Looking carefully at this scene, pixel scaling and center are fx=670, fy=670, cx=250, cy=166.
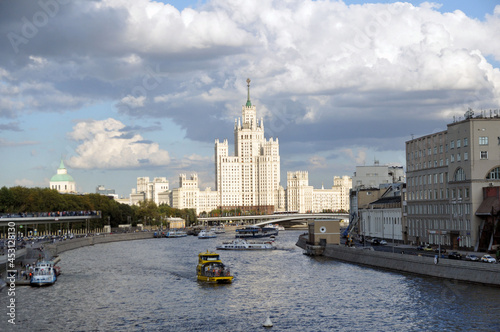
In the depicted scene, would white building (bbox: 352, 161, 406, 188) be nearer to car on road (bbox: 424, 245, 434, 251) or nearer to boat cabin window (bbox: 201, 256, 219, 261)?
car on road (bbox: 424, 245, 434, 251)

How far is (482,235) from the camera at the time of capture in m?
77.2

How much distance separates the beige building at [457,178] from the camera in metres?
79.4

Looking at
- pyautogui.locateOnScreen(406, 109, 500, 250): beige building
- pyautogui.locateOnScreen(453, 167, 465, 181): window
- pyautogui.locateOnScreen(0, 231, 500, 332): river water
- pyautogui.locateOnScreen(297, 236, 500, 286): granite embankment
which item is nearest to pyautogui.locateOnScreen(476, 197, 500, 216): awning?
pyautogui.locateOnScreen(406, 109, 500, 250): beige building

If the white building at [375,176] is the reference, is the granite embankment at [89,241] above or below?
below

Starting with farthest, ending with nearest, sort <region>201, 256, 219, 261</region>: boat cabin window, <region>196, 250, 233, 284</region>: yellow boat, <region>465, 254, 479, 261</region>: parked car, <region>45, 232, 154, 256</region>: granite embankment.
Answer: <region>45, 232, 154, 256</region>: granite embankment, <region>201, 256, 219, 261</region>: boat cabin window, <region>196, 250, 233, 284</region>: yellow boat, <region>465, 254, 479, 261</region>: parked car

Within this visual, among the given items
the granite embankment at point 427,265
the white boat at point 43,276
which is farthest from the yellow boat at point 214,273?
the granite embankment at point 427,265

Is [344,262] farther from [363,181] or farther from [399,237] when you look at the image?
[363,181]

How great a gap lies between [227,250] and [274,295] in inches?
2684

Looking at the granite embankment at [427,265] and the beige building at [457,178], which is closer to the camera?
the granite embankment at [427,265]

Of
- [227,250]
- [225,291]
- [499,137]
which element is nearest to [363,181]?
[227,250]

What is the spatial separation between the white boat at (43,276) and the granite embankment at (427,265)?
1468 inches

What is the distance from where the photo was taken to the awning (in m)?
74.2

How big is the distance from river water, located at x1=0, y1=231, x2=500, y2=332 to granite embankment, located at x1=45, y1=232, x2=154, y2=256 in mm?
28465

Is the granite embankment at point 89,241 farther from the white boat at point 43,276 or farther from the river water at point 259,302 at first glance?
the white boat at point 43,276
